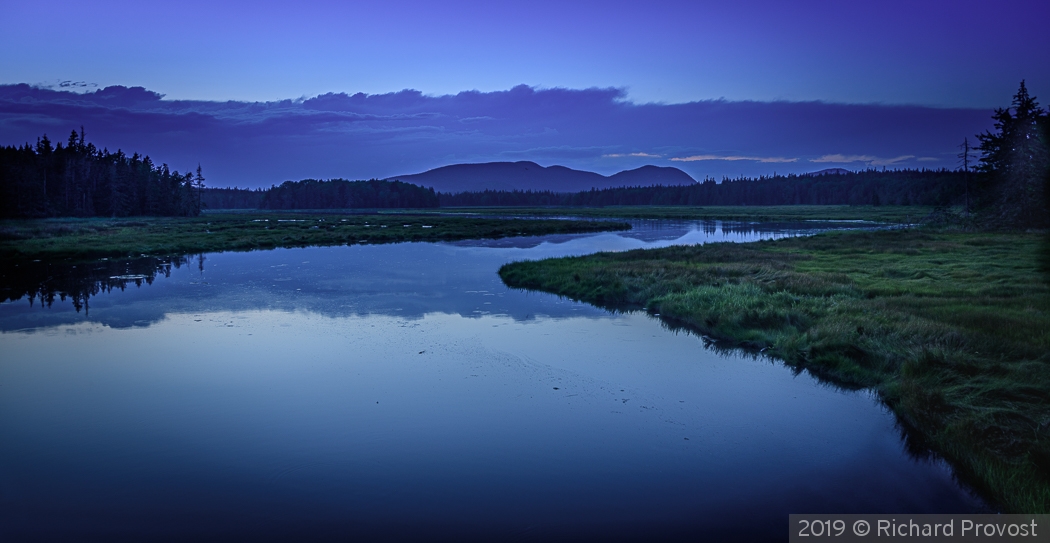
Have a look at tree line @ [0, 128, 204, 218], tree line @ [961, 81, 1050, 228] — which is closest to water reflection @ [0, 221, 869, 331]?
tree line @ [961, 81, 1050, 228]

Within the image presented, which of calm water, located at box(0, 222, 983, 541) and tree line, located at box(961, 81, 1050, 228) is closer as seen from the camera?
calm water, located at box(0, 222, 983, 541)

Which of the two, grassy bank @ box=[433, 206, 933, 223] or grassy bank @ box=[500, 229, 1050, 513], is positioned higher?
grassy bank @ box=[433, 206, 933, 223]

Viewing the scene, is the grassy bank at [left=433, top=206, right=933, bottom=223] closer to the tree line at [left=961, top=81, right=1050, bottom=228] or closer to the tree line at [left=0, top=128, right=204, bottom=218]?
the tree line at [left=961, top=81, right=1050, bottom=228]

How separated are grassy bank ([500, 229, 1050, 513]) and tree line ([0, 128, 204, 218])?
81.8 meters

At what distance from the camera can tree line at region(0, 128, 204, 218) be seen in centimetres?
8038

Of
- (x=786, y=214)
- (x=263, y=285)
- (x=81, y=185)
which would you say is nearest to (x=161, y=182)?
(x=81, y=185)

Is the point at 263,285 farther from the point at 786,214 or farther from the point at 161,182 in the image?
the point at 786,214

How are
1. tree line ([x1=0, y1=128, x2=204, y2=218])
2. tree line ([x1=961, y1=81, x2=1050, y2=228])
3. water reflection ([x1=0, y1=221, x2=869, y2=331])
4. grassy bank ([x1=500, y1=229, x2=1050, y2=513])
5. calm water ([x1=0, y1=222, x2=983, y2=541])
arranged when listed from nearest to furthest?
calm water ([x1=0, y1=222, x2=983, y2=541])
grassy bank ([x1=500, y1=229, x2=1050, y2=513])
water reflection ([x1=0, y1=221, x2=869, y2=331])
tree line ([x1=961, y1=81, x2=1050, y2=228])
tree line ([x1=0, y1=128, x2=204, y2=218])

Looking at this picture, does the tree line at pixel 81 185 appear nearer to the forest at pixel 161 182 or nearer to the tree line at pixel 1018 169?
the forest at pixel 161 182

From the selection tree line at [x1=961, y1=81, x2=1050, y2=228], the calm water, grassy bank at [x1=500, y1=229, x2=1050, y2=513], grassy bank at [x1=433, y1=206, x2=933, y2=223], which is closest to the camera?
the calm water

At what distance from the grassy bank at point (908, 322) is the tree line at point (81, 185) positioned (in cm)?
8183

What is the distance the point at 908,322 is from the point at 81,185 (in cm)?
11028

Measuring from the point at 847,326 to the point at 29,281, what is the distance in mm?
32767

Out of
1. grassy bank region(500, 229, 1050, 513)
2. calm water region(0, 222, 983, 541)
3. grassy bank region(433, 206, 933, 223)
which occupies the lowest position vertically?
calm water region(0, 222, 983, 541)
